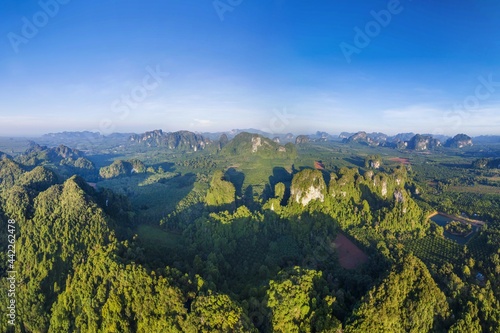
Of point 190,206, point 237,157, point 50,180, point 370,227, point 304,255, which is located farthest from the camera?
point 237,157

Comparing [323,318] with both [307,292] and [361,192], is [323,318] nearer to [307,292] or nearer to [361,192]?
[307,292]

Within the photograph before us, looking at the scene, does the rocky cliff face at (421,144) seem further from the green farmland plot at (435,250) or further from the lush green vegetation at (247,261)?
the green farmland plot at (435,250)

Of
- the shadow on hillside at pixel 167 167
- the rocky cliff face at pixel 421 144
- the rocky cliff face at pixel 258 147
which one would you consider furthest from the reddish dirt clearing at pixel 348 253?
the rocky cliff face at pixel 421 144

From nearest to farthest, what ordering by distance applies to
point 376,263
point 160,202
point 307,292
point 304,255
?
point 307,292, point 376,263, point 304,255, point 160,202

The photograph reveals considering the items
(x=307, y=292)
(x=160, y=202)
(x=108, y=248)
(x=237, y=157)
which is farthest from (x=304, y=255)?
(x=237, y=157)

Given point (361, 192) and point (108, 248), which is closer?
point (108, 248)

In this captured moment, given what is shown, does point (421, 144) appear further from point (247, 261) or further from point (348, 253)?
point (247, 261)
